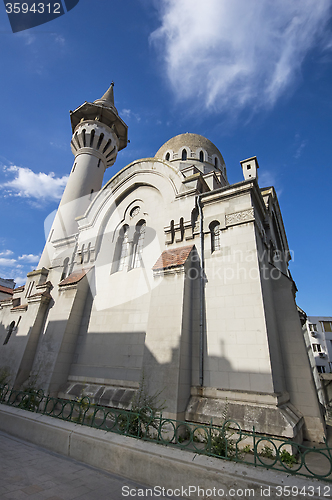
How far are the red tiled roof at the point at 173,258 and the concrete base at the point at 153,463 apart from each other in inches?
219

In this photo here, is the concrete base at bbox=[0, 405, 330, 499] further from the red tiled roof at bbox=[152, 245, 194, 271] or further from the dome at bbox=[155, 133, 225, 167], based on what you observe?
the dome at bbox=[155, 133, 225, 167]

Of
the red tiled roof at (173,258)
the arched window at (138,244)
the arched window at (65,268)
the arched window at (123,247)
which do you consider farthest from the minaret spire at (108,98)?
the red tiled roof at (173,258)

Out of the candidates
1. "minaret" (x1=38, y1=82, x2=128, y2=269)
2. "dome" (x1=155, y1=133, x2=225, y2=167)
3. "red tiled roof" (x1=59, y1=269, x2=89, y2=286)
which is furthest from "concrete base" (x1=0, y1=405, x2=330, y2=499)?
"dome" (x1=155, y1=133, x2=225, y2=167)

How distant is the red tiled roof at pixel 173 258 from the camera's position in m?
9.57

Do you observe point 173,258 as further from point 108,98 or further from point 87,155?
point 108,98

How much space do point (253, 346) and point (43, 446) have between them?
619cm

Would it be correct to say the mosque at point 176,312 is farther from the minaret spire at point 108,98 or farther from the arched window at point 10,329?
the minaret spire at point 108,98

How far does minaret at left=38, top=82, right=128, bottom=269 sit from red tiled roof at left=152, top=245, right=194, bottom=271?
11.9 m

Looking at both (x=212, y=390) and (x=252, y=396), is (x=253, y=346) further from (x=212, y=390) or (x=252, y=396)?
(x=212, y=390)

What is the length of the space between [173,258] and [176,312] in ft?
7.54

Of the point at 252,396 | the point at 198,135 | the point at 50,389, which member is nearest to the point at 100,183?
the point at 198,135

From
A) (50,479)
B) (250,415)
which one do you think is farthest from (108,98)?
(50,479)

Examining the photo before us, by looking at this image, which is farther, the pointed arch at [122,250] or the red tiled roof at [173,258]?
the pointed arch at [122,250]

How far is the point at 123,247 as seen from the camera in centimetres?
1367
